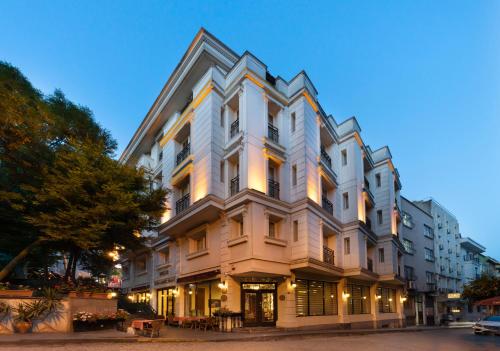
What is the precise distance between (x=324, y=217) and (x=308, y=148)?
4.50 m

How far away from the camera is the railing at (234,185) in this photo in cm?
2116

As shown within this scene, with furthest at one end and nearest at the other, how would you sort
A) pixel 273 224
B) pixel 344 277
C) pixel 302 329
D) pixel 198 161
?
pixel 344 277 → pixel 198 161 → pixel 273 224 → pixel 302 329

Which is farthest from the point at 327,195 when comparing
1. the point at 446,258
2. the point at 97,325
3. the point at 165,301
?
the point at 446,258

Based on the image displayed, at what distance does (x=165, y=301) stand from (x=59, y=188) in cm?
1462

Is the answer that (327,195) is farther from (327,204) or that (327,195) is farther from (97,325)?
(97,325)

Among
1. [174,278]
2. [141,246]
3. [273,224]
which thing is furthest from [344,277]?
[141,246]

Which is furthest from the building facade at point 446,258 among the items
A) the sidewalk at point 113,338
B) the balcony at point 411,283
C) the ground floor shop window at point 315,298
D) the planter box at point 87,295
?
the planter box at point 87,295

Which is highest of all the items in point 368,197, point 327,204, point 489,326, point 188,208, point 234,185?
point 368,197

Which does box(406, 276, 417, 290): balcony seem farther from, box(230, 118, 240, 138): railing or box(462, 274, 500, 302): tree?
box(230, 118, 240, 138): railing

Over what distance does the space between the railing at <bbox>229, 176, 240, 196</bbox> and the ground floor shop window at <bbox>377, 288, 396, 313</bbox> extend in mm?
17264

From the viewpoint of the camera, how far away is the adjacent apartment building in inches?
789

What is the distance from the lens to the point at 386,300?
3288 centimetres

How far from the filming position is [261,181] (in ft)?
68.0

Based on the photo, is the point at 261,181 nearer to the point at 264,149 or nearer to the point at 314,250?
the point at 264,149
